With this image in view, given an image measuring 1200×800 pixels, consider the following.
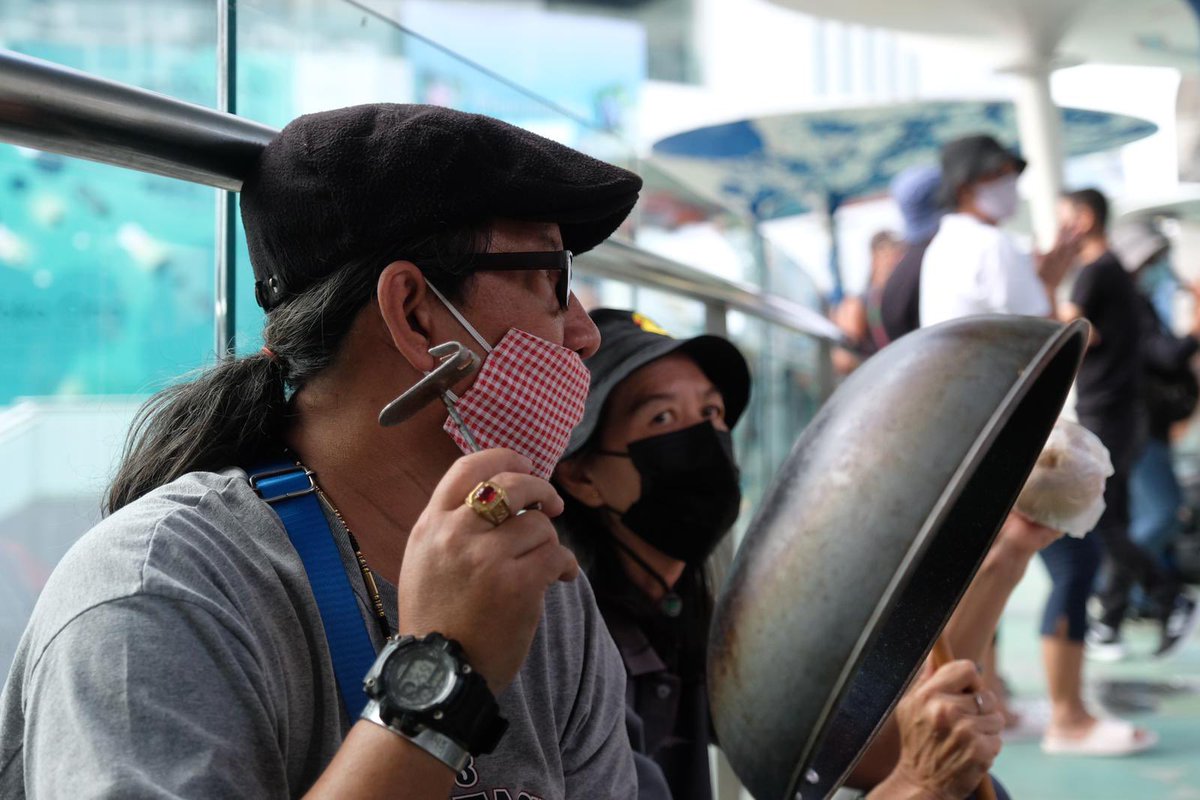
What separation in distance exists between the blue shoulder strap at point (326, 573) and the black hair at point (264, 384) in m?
0.09

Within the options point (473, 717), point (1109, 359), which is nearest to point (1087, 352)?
point (1109, 359)

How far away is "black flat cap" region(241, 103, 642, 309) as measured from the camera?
4.27ft

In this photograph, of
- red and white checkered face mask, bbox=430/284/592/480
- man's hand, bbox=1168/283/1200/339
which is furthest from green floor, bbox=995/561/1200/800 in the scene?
red and white checkered face mask, bbox=430/284/592/480

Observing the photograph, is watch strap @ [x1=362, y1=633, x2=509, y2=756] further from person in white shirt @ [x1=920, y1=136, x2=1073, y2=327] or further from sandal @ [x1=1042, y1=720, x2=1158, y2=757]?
sandal @ [x1=1042, y1=720, x2=1158, y2=757]

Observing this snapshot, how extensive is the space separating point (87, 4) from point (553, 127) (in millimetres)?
984

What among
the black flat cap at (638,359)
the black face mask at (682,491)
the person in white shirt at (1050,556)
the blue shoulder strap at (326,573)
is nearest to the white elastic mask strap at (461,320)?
the blue shoulder strap at (326,573)

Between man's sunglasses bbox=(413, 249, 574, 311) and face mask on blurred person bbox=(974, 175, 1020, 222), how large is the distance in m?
3.29

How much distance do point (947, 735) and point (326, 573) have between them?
3.17ft

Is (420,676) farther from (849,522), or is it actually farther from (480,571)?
(849,522)

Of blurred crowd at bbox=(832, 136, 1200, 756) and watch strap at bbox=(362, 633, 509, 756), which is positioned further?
blurred crowd at bbox=(832, 136, 1200, 756)

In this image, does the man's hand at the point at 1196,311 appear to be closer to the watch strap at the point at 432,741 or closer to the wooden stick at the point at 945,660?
the wooden stick at the point at 945,660

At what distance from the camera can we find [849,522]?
113 centimetres

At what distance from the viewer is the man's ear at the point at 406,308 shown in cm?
132

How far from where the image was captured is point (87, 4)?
2.69 m
